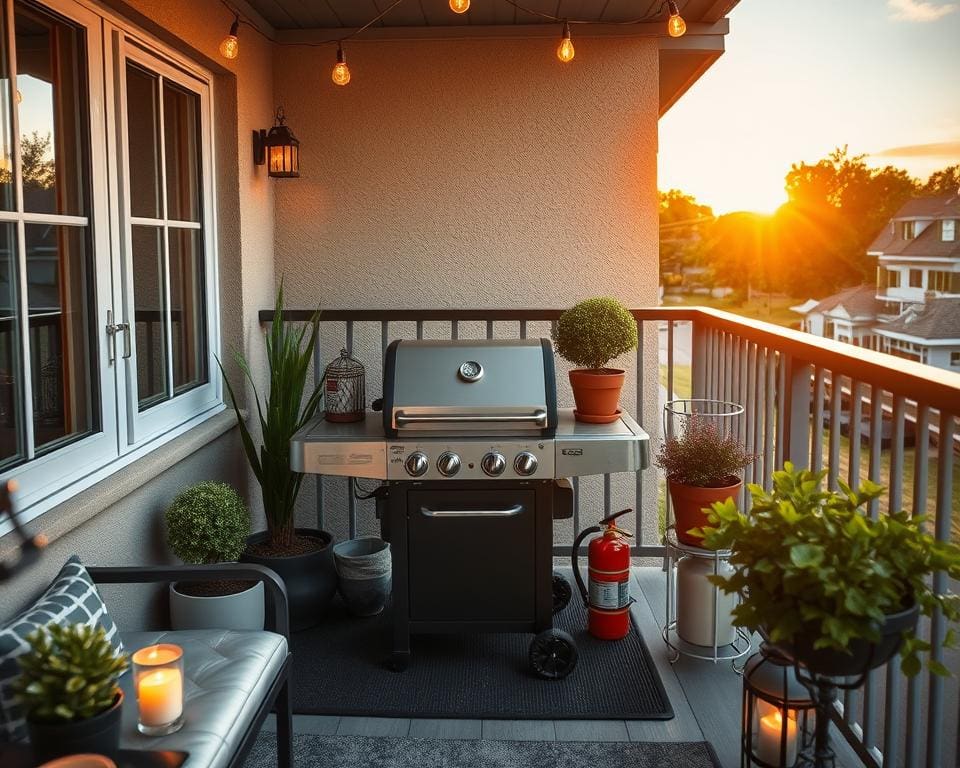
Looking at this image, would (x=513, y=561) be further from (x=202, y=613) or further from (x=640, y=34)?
(x=640, y=34)

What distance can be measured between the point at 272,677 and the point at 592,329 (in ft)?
5.13

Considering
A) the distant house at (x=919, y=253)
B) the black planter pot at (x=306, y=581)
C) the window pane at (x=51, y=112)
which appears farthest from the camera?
the distant house at (x=919, y=253)

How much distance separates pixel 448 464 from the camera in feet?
9.18

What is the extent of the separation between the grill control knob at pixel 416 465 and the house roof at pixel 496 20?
2099 mm

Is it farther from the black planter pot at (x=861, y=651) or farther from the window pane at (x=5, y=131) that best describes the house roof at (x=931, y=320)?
the window pane at (x=5, y=131)

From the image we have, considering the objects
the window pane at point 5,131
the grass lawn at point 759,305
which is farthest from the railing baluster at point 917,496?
the grass lawn at point 759,305

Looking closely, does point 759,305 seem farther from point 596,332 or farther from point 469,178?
point 596,332

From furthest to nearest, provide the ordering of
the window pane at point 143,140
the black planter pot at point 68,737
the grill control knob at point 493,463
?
the window pane at point 143,140 → the grill control knob at point 493,463 → the black planter pot at point 68,737

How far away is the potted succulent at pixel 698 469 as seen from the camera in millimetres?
2844

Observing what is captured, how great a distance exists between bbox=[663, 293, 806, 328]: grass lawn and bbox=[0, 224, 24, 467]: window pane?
40.6 feet

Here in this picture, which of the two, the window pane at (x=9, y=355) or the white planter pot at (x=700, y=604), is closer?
the window pane at (x=9, y=355)

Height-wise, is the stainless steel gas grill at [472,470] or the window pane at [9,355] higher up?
the window pane at [9,355]

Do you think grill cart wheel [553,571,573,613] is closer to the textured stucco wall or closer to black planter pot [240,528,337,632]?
black planter pot [240,528,337,632]

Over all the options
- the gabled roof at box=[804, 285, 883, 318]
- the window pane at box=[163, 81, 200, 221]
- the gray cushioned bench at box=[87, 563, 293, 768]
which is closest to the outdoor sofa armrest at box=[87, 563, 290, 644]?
the gray cushioned bench at box=[87, 563, 293, 768]
